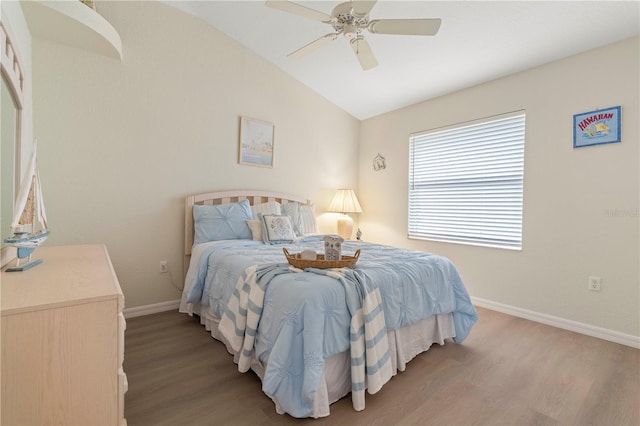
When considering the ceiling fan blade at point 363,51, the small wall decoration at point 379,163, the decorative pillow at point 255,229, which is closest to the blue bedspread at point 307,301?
the decorative pillow at point 255,229

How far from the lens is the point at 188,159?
3.10 metres

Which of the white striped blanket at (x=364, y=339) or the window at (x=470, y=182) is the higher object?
the window at (x=470, y=182)

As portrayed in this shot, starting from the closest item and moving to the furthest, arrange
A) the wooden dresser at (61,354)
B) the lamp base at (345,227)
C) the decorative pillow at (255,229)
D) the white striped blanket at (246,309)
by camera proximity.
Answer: the wooden dresser at (61,354)
the white striped blanket at (246,309)
the decorative pillow at (255,229)
the lamp base at (345,227)

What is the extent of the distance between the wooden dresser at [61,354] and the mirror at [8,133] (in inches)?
19.9

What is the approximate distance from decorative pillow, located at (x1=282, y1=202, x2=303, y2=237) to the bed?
68 cm

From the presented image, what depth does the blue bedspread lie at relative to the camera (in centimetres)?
146

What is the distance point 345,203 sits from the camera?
14.1 ft

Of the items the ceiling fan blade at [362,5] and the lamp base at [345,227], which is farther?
the lamp base at [345,227]

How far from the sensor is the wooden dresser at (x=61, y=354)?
833 mm

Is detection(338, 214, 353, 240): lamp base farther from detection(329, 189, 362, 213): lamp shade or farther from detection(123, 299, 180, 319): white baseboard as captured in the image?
detection(123, 299, 180, 319): white baseboard

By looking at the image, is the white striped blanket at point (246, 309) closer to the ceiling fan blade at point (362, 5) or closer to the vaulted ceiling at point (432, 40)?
the ceiling fan blade at point (362, 5)

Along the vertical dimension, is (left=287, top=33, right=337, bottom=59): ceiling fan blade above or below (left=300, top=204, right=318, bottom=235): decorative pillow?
above

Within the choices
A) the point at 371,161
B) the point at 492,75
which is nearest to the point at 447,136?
the point at 492,75

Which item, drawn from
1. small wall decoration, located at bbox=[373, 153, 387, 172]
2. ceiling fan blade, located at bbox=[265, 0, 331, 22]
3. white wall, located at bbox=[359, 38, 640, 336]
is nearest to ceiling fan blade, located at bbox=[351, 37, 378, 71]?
ceiling fan blade, located at bbox=[265, 0, 331, 22]
